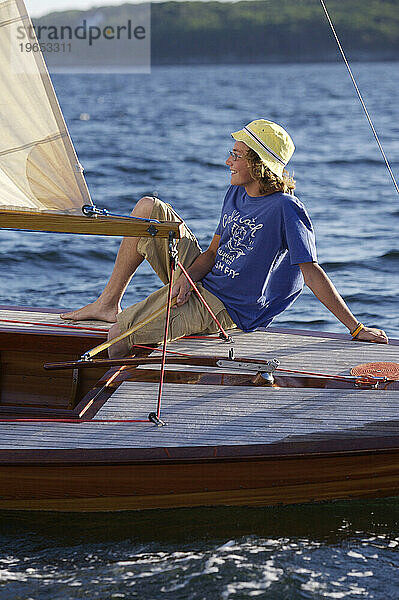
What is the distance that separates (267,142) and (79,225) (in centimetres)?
115

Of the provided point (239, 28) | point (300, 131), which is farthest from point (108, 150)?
point (239, 28)

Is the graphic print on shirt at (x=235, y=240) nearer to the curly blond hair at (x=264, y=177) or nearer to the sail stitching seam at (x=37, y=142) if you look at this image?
the curly blond hair at (x=264, y=177)

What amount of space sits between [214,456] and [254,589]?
56 cm

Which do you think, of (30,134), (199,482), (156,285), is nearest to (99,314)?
(30,134)

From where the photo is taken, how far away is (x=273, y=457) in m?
4.24

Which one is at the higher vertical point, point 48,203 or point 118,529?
point 48,203

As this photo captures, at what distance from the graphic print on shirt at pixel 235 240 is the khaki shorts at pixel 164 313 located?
0.18 m

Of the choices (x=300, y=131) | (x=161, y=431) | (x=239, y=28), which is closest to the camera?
(x=161, y=431)

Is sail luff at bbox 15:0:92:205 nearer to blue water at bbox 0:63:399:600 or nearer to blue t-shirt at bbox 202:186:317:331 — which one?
blue t-shirt at bbox 202:186:317:331

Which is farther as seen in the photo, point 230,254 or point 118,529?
point 230,254

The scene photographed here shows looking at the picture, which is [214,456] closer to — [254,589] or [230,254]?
[254,589]

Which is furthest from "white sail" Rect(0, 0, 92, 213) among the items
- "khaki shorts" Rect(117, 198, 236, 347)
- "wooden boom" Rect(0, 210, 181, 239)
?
"khaki shorts" Rect(117, 198, 236, 347)

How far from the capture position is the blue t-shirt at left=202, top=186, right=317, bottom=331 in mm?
5016

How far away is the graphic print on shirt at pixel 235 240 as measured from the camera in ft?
16.9
